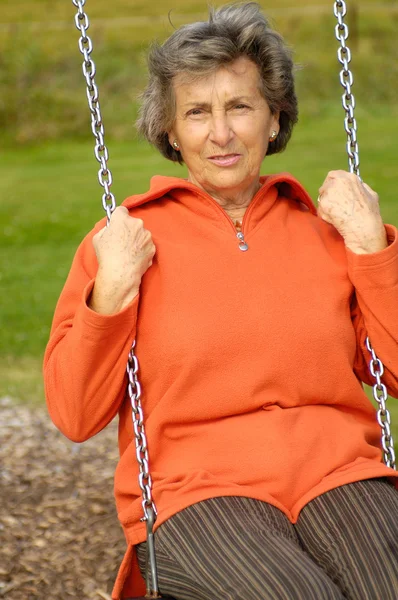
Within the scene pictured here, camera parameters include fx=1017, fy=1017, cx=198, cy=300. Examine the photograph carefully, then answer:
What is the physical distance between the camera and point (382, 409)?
2830 millimetres

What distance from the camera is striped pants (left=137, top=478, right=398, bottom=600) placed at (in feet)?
7.83

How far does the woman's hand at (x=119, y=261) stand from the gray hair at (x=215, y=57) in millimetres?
449

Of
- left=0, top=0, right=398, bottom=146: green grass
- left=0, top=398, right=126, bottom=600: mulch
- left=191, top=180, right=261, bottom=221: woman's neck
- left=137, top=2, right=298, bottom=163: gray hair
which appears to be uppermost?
left=137, top=2, right=298, bottom=163: gray hair

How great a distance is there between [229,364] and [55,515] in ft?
6.63

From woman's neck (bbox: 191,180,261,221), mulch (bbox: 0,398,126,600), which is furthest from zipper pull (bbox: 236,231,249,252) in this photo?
mulch (bbox: 0,398,126,600)

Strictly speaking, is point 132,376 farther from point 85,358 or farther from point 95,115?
point 95,115

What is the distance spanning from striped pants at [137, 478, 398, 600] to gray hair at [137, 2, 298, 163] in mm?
1167

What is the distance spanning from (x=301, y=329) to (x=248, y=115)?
0.66 m

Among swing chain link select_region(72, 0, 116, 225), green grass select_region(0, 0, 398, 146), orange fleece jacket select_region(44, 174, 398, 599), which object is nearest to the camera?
orange fleece jacket select_region(44, 174, 398, 599)

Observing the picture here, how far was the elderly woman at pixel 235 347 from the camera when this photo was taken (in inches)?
101

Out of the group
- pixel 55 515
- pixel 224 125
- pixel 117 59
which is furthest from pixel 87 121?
pixel 224 125

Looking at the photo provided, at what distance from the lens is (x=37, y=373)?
7.13 meters

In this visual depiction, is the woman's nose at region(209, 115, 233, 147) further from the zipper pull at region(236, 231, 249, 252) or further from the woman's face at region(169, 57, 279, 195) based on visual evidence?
the zipper pull at region(236, 231, 249, 252)

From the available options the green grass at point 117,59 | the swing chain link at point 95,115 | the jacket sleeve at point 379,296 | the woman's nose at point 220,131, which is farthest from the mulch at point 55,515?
the green grass at point 117,59
